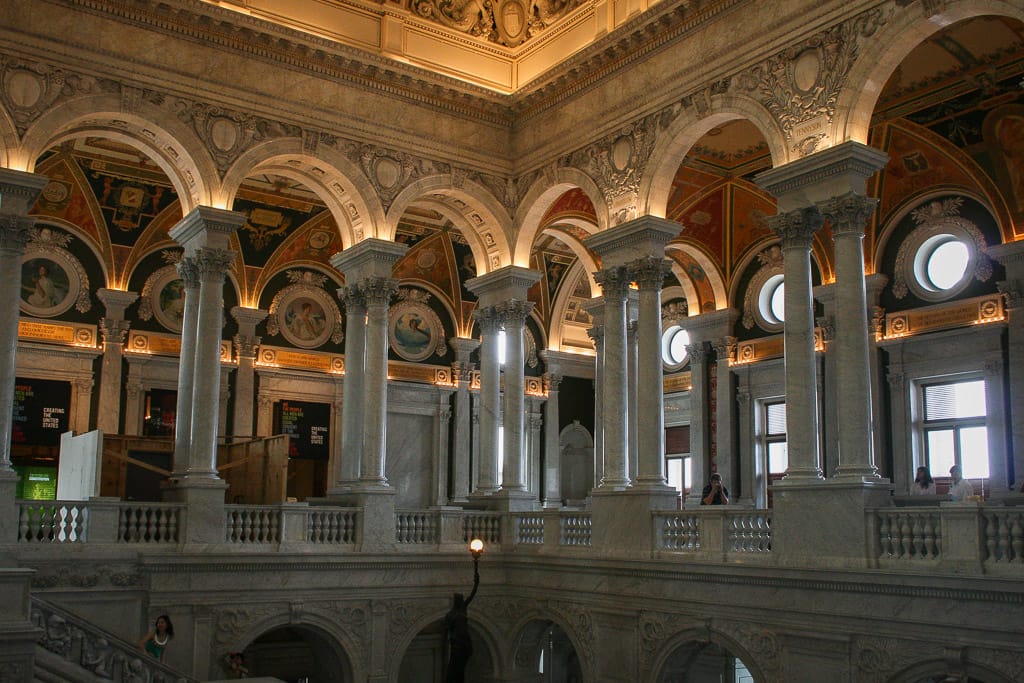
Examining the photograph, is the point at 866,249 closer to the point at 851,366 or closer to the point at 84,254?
the point at 851,366

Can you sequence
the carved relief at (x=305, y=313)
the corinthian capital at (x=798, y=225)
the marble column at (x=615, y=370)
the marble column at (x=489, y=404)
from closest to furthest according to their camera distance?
1. the corinthian capital at (x=798, y=225)
2. the marble column at (x=615, y=370)
3. the marble column at (x=489, y=404)
4. the carved relief at (x=305, y=313)

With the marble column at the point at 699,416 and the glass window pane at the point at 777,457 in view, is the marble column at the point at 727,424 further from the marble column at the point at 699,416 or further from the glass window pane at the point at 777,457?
the glass window pane at the point at 777,457

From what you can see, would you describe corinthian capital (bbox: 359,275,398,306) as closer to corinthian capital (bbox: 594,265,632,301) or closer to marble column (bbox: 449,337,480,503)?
corinthian capital (bbox: 594,265,632,301)

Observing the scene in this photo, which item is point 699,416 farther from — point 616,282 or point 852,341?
point 852,341

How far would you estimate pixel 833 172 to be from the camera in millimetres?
14508

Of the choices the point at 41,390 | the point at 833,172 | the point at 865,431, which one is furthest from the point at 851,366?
the point at 41,390

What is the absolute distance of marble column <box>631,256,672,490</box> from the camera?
17.0m

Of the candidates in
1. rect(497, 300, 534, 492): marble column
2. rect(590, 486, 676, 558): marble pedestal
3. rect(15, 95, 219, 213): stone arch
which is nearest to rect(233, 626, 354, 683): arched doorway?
rect(497, 300, 534, 492): marble column

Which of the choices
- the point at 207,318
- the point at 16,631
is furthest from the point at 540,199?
the point at 16,631

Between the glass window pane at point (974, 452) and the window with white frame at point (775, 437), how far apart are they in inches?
162

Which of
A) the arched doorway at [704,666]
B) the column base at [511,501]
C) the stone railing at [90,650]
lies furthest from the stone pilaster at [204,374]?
the arched doorway at [704,666]

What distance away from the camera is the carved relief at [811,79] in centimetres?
1452

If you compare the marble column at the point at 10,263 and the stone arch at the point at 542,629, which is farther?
the stone arch at the point at 542,629

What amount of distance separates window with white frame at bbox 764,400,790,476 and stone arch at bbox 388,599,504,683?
24.5 feet
